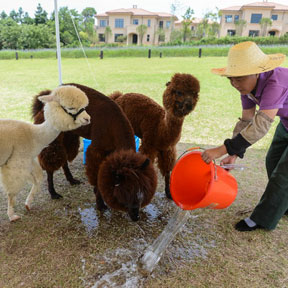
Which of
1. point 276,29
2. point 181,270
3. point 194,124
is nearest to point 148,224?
point 181,270

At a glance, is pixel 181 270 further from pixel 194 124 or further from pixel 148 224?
pixel 194 124

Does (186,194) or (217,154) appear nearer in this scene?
(217,154)

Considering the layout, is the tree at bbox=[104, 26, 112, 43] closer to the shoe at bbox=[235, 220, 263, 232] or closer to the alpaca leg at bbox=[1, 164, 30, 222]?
the alpaca leg at bbox=[1, 164, 30, 222]

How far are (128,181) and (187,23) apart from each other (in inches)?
1777

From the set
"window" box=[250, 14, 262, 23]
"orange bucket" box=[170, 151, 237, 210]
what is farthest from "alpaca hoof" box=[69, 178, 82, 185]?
"window" box=[250, 14, 262, 23]

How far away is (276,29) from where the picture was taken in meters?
34.6

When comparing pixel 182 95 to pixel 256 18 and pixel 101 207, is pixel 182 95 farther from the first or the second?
pixel 256 18

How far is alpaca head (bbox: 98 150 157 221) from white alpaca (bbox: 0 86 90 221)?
0.53 metres

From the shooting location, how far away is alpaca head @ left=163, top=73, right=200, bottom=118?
2.54 m

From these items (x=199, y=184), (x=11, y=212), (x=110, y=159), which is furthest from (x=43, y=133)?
(x=199, y=184)

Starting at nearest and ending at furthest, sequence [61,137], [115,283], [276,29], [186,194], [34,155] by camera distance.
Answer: [115,283] < [34,155] < [186,194] < [61,137] < [276,29]

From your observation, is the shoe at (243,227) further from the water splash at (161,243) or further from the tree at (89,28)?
the tree at (89,28)

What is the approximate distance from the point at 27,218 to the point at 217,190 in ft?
6.65

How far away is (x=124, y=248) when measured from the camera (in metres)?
2.27
